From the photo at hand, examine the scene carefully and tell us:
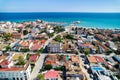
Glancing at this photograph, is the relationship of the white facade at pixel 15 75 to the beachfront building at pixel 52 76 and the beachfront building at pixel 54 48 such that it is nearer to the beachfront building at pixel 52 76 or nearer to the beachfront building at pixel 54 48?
the beachfront building at pixel 52 76

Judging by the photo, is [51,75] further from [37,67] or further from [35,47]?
[35,47]

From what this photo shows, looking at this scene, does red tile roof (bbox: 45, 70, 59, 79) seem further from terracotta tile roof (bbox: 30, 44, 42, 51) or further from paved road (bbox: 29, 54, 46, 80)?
terracotta tile roof (bbox: 30, 44, 42, 51)

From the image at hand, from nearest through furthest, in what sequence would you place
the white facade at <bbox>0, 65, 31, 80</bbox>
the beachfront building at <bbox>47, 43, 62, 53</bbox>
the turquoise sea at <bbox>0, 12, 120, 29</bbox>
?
the white facade at <bbox>0, 65, 31, 80</bbox>, the beachfront building at <bbox>47, 43, 62, 53</bbox>, the turquoise sea at <bbox>0, 12, 120, 29</bbox>

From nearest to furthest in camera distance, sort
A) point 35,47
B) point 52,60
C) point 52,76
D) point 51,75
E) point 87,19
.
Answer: point 52,76 < point 51,75 < point 52,60 < point 35,47 < point 87,19

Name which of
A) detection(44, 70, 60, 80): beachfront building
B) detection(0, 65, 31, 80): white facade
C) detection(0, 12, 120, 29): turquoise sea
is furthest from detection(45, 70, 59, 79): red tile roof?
detection(0, 12, 120, 29): turquoise sea

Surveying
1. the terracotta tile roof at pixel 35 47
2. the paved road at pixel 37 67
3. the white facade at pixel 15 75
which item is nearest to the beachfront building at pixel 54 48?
the paved road at pixel 37 67

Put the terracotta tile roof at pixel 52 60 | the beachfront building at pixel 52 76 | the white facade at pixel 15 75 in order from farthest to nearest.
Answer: the terracotta tile roof at pixel 52 60 < the white facade at pixel 15 75 < the beachfront building at pixel 52 76

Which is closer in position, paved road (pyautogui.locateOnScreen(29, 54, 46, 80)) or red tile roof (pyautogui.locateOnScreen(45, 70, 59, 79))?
red tile roof (pyautogui.locateOnScreen(45, 70, 59, 79))

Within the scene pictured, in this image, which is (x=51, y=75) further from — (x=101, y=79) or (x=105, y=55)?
(x=105, y=55)

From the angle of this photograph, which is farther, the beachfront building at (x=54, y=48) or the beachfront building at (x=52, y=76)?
the beachfront building at (x=54, y=48)

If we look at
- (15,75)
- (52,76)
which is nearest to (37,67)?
(15,75)

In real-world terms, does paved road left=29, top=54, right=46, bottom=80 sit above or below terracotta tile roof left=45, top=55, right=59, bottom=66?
below

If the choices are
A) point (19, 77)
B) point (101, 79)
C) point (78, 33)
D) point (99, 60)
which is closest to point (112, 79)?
point (101, 79)
